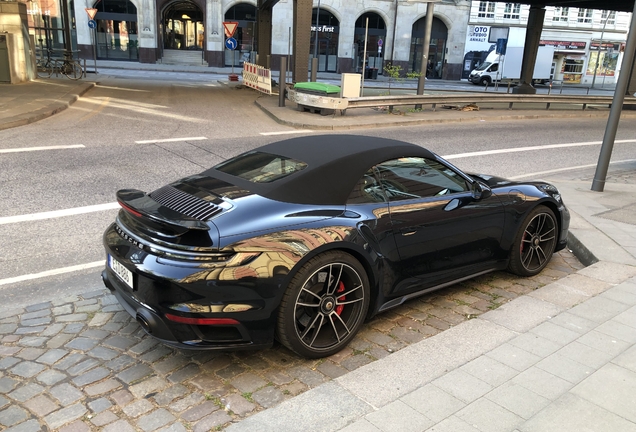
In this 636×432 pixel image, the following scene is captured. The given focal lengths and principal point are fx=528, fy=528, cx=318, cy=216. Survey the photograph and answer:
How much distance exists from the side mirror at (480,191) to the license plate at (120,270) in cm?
278

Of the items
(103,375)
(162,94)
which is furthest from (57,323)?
(162,94)

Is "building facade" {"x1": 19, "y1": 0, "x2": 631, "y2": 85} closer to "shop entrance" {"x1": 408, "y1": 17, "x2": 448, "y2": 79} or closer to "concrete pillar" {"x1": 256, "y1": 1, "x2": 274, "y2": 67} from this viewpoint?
"shop entrance" {"x1": 408, "y1": 17, "x2": 448, "y2": 79}

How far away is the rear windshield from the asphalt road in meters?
1.67

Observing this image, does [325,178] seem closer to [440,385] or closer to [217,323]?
[217,323]

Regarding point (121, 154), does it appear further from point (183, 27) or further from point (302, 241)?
point (183, 27)

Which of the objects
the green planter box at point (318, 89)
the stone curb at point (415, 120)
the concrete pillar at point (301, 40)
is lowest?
the stone curb at point (415, 120)

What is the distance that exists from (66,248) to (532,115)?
1747cm

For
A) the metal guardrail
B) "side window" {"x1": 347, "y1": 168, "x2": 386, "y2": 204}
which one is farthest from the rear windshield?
the metal guardrail

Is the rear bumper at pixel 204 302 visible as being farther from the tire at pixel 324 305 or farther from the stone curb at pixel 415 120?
the stone curb at pixel 415 120

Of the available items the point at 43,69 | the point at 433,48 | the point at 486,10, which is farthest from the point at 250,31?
the point at 43,69

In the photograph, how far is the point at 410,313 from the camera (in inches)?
171

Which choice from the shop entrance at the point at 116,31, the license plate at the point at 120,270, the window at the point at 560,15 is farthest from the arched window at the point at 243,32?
the license plate at the point at 120,270

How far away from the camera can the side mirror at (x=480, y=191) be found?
4.43 m

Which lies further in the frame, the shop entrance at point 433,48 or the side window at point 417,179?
the shop entrance at point 433,48
